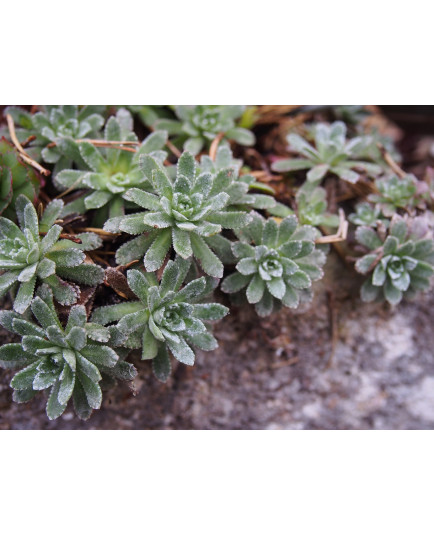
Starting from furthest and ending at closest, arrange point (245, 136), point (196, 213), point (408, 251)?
point (245, 136)
point (408, 251)
point (196, 213)

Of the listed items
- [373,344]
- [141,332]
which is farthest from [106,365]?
[373,344]

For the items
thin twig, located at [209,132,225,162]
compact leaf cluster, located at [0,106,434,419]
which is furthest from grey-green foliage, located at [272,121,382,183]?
thin twig, located at [209,132,225,162]

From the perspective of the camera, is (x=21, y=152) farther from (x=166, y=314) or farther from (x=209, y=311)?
(x=209, y=311)

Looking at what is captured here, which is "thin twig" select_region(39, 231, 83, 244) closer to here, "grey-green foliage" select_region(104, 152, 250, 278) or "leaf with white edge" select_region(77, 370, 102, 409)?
"grey-green foliage" select_region(104, 152, 250, 278)

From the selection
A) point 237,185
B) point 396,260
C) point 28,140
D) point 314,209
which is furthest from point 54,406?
point 396,260

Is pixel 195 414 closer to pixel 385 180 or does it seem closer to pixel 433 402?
pixel 433 402
